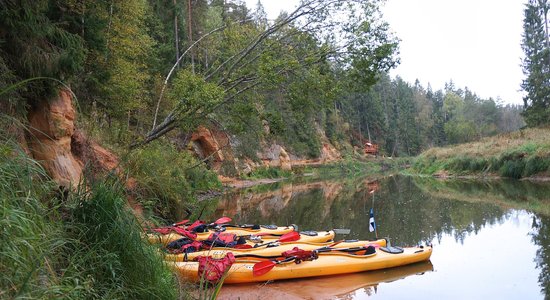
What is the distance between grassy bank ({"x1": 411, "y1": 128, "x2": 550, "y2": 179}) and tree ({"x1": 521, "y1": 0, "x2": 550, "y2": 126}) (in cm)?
853

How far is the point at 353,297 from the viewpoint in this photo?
20.9 feet

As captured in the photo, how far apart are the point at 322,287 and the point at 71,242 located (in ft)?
14.2

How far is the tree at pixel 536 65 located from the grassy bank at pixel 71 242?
117 ft

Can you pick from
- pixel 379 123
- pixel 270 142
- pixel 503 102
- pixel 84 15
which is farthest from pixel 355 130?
pixel 84 15

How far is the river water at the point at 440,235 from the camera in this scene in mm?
6633


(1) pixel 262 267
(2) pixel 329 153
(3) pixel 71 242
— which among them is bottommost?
(1) pixel 262 267

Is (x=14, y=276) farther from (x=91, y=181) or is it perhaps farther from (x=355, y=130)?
(x=355, y=130)

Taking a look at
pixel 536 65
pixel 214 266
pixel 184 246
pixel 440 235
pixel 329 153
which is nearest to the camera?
pixel 214 266

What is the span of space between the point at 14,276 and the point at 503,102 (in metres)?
117

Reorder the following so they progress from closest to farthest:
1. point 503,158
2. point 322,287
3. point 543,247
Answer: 1. point 322,287
2. point 543,247
3. point 503,158

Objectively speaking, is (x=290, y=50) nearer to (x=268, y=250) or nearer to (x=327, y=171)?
(x=268, y=250)

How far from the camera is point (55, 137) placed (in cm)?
792

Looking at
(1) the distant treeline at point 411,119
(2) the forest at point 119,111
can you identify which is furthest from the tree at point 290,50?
(1) the distant treeline at point 411,119

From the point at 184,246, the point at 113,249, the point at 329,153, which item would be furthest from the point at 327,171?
the point at 113,249
